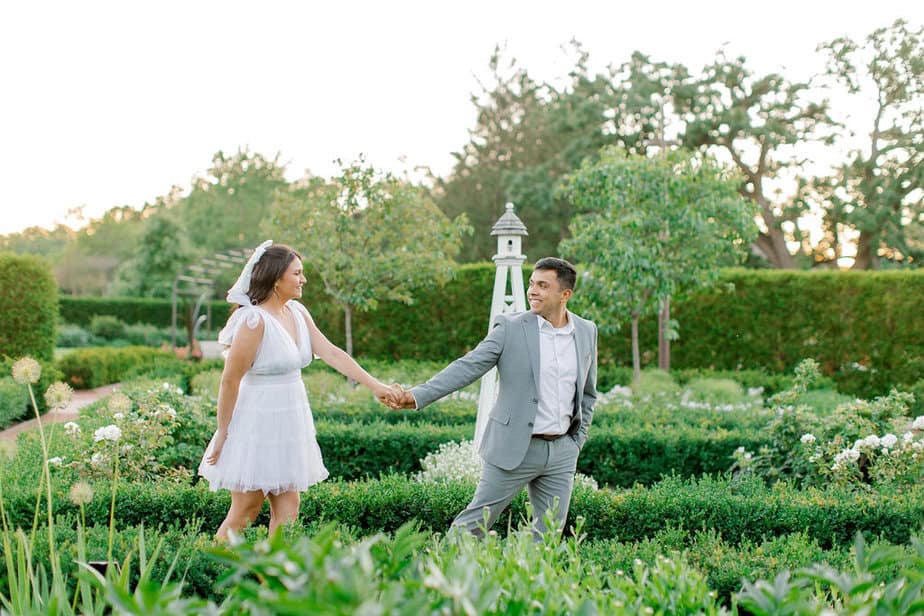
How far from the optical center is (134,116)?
76.7ft

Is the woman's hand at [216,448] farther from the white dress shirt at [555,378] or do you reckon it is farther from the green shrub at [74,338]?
the green shrub at [74,338]

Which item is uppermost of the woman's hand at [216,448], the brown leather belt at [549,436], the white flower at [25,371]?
the white flower at [25,371]

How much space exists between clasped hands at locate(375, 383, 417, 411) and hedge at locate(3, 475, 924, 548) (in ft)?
2.27

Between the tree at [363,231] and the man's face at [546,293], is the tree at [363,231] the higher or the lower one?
the higher one

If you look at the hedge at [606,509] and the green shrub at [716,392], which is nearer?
the hedge at [606,509]

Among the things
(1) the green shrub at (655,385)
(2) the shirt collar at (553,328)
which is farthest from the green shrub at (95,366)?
(2) the shirt collar at (553,328)

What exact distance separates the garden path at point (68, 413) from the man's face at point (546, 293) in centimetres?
475

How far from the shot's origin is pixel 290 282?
3.89 m

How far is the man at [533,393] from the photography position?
3.91 m

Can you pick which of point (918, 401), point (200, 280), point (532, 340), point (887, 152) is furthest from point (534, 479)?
point (887, 152)

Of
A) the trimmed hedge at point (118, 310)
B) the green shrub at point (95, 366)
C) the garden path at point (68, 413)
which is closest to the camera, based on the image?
the garden path at point (68, 413)

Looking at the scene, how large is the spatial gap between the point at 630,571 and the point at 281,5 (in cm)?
1025

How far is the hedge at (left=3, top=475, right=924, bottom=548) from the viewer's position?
179 inches

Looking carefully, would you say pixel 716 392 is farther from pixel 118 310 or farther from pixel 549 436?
pixel 118 310
